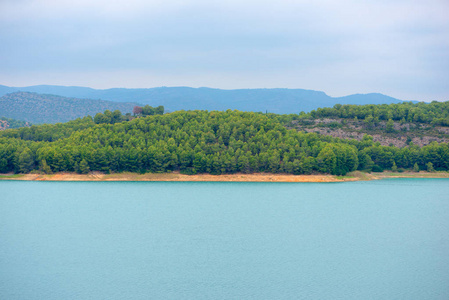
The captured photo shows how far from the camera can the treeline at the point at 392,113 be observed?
396 feet

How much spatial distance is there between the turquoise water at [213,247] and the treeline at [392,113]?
176 ft

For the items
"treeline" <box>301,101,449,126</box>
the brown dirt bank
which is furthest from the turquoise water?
"treeline" <box>301,101,449,126</box>

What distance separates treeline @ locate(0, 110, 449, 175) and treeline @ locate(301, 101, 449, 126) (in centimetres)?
1778

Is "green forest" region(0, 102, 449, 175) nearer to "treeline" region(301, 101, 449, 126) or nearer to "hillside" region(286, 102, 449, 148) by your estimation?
Result: "hillside" region(286, 102, 449, 148)

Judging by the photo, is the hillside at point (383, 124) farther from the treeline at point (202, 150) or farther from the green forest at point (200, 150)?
the green forest at point (200, 150)

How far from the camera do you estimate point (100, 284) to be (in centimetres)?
3269

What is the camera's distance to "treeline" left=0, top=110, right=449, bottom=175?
8850cm

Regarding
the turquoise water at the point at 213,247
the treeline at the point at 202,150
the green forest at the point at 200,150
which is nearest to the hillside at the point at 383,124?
the treeline at the point at 202,150

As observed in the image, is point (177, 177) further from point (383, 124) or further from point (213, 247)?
point (383, 124)

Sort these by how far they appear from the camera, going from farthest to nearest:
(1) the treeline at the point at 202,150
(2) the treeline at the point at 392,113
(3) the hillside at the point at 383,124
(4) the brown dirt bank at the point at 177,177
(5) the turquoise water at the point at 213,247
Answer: (2) the treeline at the point at 392,113 < (3) the hillside at the point at 383,124 < (1) the treeline at the point at 202,150 < (4) the brown dirt bank at the point at 177,177 < (5) the turquoise water at the point at 213,247

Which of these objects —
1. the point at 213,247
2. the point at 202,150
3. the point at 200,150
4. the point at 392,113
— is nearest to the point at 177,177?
the point at 200,150

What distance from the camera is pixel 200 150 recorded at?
92250 mm

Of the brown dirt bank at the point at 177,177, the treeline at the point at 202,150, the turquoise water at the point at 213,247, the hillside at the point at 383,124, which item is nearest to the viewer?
the turquoise water at the point at 213,247

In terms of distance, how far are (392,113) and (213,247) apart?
311 feet
